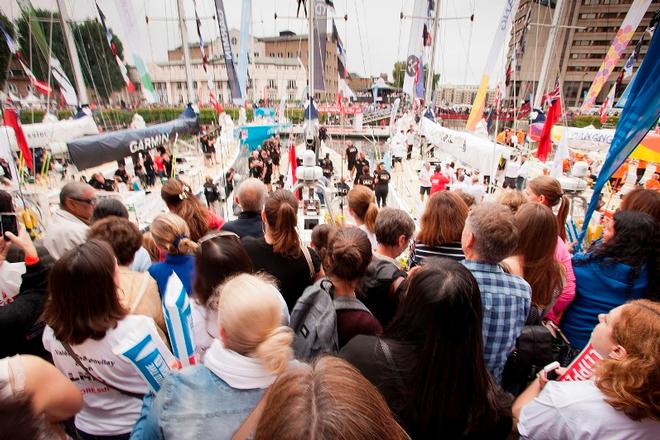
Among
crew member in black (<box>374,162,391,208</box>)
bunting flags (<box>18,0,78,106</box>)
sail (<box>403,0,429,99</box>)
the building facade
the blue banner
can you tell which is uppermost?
the building facade

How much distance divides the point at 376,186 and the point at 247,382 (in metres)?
8.21

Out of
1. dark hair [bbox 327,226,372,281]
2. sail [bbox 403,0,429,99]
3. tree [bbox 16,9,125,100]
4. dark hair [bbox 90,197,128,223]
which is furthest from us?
sail [bbox 403,0,429,99]

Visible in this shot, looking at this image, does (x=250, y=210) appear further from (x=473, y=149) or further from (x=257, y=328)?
(x=473, y=149)

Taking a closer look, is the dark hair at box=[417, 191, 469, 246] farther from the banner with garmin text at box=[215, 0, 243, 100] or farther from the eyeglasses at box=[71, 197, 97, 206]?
the banner with garmin text at box=[215, 0, 243, 100]

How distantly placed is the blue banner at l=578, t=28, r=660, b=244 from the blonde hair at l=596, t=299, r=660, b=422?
6.46 feet

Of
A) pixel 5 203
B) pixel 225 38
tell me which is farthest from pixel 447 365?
pixel 225 38

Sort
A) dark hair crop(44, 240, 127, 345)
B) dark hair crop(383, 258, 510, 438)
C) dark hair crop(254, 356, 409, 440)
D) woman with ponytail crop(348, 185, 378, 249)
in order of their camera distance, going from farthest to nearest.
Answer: woman with ponytail crop(348, 185, 378, 249) < dark hair crop(44, 240, 127, 345) < dark hair crop(383, 258, 510, 438) < dark hair crop(254, 356, 409, 440)

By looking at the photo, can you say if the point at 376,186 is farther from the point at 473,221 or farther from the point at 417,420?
the point at 417,420

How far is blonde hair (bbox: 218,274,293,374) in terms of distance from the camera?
101cm

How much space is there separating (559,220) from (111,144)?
5588 mm

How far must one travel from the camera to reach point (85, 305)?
54.4 inches

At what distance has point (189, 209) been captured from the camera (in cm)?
297

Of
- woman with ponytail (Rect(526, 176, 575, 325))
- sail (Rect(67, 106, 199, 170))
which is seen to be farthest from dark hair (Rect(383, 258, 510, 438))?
sail (Rect(67, 106, 199, 170))

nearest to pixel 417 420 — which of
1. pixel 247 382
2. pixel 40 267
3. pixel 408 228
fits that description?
pixel 247 382
